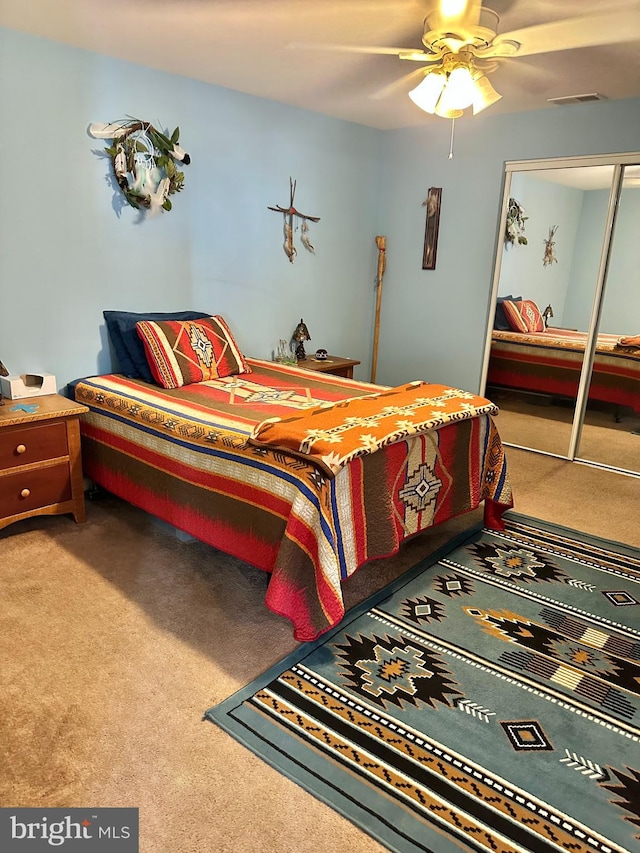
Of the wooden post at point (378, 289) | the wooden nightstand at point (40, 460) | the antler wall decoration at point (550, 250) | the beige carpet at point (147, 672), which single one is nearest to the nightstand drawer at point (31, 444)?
the wooden nightstand at point (40, 460)

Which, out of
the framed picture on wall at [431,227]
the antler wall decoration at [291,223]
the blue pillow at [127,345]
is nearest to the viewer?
the blue pillow at [127,345]

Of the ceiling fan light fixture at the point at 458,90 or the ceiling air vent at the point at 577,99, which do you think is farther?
the ceiling air vent at the point at 577,99

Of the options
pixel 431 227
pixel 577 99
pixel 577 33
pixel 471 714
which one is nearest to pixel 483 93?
pixel 577 33

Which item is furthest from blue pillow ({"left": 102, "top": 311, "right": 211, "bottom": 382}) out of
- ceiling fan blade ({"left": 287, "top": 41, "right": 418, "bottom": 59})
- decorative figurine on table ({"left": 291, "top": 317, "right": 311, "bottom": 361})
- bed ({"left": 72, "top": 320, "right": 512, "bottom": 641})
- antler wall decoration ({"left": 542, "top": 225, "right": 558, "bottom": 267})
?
antler wall decoration ({"left": 542, "top": 225, "right": 558, "bottom": 267})

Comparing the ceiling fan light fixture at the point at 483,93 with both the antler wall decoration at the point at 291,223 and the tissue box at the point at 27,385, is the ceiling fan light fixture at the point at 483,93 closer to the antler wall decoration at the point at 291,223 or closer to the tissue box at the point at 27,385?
the antler wall decoration at the point at 291,223

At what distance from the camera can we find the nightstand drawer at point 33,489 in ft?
9.10

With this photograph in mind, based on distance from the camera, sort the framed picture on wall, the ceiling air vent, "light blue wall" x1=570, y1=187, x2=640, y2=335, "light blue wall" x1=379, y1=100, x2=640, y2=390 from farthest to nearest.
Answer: the framed picture on wall
"light blue wall" x1=379, y1=100, x2=640, y2=390
"light blue wall" x1=570, y1=187, x2=640, y2=335
the ceiling air vent

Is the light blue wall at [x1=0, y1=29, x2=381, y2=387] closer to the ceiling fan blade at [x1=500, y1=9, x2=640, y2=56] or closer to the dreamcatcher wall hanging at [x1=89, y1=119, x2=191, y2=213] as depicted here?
the dreamcatcher wall hanging at [x1=89, y1=119, x2=191, y2=213]

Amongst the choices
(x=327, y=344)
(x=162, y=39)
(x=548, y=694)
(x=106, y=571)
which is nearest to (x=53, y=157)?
(x=162, y=39)

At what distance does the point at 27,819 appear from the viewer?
4.88 feet

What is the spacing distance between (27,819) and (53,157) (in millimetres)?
2826

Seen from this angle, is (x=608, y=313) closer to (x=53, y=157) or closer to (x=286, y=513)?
(x=286, y=513)

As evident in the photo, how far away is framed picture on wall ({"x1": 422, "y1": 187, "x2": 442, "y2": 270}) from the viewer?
4.64m

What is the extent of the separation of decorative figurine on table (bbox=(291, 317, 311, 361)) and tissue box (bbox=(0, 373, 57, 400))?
72.3 inches
